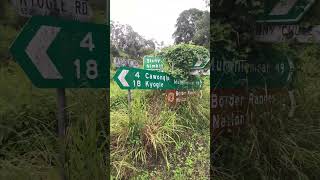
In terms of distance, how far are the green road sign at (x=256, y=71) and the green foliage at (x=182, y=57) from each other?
26.1 inches

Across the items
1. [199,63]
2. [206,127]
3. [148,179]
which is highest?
[199,63]

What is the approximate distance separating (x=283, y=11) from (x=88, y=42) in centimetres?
235

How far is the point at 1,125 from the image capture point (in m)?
3.08

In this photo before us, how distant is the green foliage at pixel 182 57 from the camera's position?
5.39 m

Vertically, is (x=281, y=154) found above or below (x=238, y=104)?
below

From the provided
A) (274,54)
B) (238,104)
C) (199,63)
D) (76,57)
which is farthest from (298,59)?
(76,57)

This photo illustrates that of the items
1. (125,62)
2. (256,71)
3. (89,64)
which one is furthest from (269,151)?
(89,64)

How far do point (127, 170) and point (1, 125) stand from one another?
78.2 inches

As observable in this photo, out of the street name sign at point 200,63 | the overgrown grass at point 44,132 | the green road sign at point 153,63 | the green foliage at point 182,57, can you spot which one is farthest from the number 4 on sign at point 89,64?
the street name sign at point 200,63

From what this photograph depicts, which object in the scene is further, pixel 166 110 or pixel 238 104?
pixel 166 110

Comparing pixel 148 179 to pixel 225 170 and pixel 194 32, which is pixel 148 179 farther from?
pixel 194 32

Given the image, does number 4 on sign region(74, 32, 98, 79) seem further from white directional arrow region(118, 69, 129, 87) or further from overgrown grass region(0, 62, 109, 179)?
white directional arrow region(118, 69, 129, 87)

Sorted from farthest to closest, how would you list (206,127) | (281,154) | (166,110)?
(206,127), (166,110), (281,154)

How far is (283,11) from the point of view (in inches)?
198
